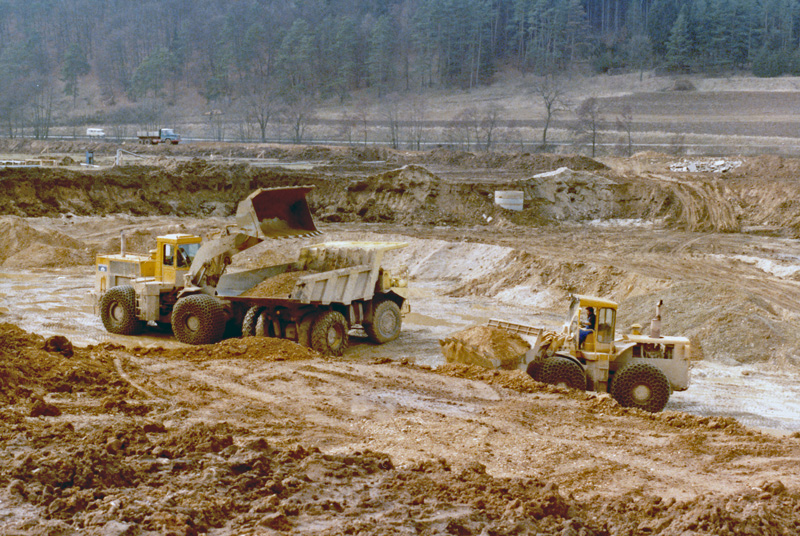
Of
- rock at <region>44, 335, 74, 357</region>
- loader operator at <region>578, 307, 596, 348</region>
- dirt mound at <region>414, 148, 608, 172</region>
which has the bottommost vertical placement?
rock at <region>44, 335, 74, 357</region>

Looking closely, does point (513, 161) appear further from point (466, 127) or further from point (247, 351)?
point (247, 351)

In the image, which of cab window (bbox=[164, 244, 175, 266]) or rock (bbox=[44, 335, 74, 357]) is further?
cab window (bbox=[164, 244, 175, 266])

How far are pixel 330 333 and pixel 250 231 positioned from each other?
263cm

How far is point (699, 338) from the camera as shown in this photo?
56.2 ft

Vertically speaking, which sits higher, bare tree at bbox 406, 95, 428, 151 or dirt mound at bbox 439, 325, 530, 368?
bare tree at bbox 406, 95, 428, 151

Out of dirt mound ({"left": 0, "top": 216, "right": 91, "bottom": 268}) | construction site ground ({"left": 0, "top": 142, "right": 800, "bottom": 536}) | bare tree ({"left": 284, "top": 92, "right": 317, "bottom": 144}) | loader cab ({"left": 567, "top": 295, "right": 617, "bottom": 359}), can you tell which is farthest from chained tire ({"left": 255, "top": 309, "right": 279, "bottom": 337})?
bare tree ({"left": 284, "top": 92, "right": 317, "bottom": 144})

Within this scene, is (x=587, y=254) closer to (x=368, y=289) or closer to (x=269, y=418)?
(x=368, y=289)

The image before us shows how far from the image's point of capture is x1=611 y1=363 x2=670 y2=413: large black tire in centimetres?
1285

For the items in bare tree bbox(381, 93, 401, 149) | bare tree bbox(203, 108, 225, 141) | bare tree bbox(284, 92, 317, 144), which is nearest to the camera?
bare tree bbox(284, 92, 317, 144)

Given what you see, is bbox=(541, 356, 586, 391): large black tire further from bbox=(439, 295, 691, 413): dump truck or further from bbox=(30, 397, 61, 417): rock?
bbox=(30, 397, 61, 417): rock

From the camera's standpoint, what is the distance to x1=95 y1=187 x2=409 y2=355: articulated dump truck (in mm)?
15828

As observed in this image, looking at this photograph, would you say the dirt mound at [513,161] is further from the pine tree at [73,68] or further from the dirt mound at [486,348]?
the pine tree at [73,68]

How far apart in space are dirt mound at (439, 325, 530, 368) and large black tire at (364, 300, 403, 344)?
3186 mm

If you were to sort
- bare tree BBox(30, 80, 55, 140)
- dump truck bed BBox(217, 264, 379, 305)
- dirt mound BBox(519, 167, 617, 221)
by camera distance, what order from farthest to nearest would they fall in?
bare tree BBox(30, 80, 55, 140)
dirt mound BBox(519, 167, 617, 221)
dump truck bed BBox(217, 264, 379, 305)
